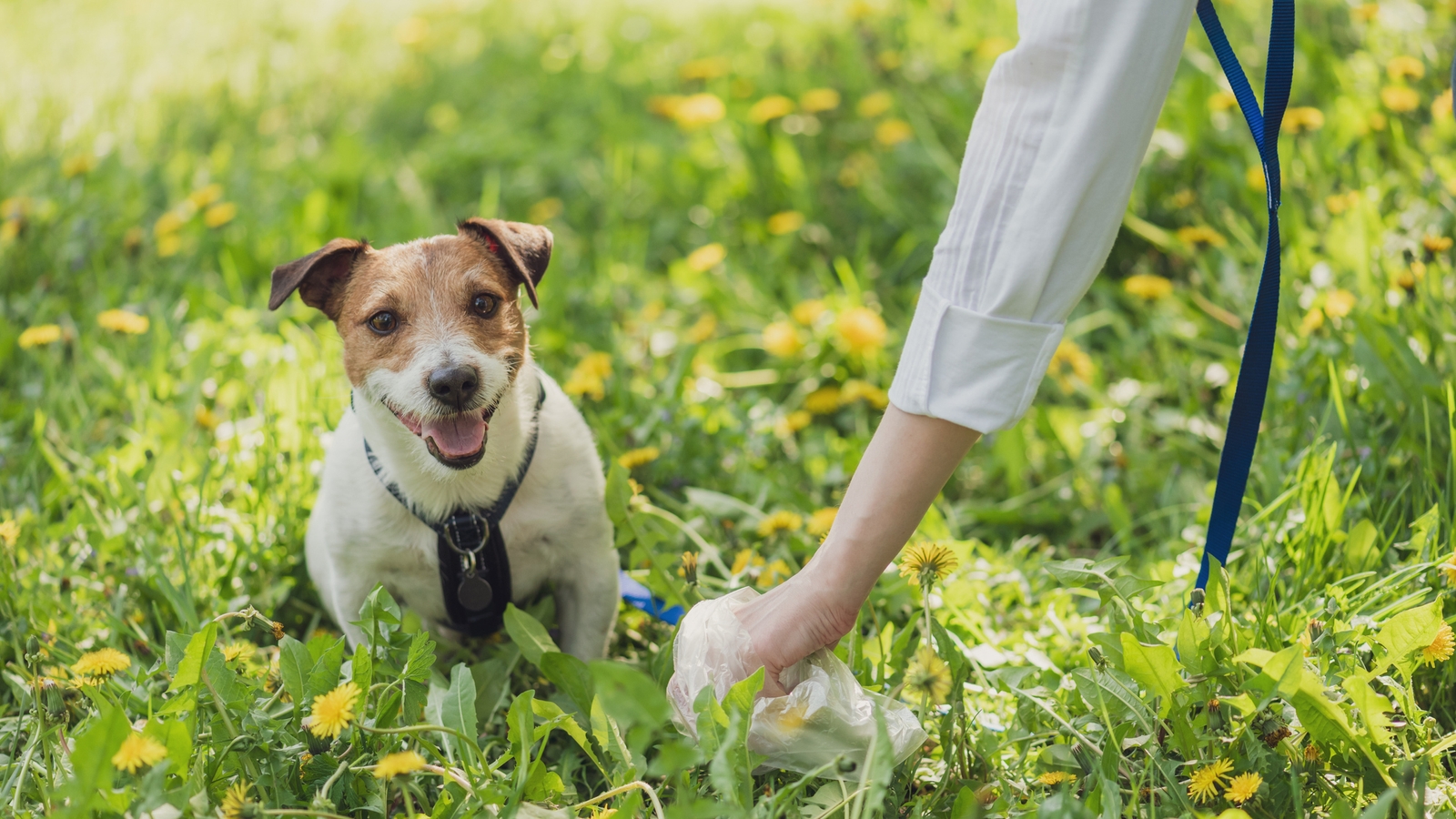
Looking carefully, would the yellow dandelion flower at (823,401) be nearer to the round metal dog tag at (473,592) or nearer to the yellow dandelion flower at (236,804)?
the round metal dog tag at (473,592)

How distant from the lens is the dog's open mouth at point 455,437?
2150 mm

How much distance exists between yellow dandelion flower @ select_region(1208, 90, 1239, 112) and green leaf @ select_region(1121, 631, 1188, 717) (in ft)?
8.93

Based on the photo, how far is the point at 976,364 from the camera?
1.56m

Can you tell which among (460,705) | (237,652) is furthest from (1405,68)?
(237,652)

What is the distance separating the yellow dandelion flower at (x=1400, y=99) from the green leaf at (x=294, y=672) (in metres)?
3.54

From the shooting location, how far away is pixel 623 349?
3658mm

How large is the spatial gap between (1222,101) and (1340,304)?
136 centimetres

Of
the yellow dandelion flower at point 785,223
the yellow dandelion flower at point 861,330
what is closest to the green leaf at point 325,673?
the yellow dandelion flower at point 861,330

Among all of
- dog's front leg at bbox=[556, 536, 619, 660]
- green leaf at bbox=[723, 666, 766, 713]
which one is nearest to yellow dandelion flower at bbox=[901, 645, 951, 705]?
green leaf at bbox=[723, 666, 766, 713]

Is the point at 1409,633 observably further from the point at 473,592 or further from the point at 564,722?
the point at 473,592

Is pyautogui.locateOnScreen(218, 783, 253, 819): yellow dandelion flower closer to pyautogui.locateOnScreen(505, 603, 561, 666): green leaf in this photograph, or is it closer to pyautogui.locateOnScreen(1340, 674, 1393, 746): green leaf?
pyautogui.locateOnScreen(505, 603, 561, 666): green leaf

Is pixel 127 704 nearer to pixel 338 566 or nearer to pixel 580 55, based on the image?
pixel 338 566

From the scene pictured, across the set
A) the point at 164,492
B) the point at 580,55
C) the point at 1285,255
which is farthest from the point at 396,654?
the point at 580,55

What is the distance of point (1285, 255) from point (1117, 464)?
35.6 inches
